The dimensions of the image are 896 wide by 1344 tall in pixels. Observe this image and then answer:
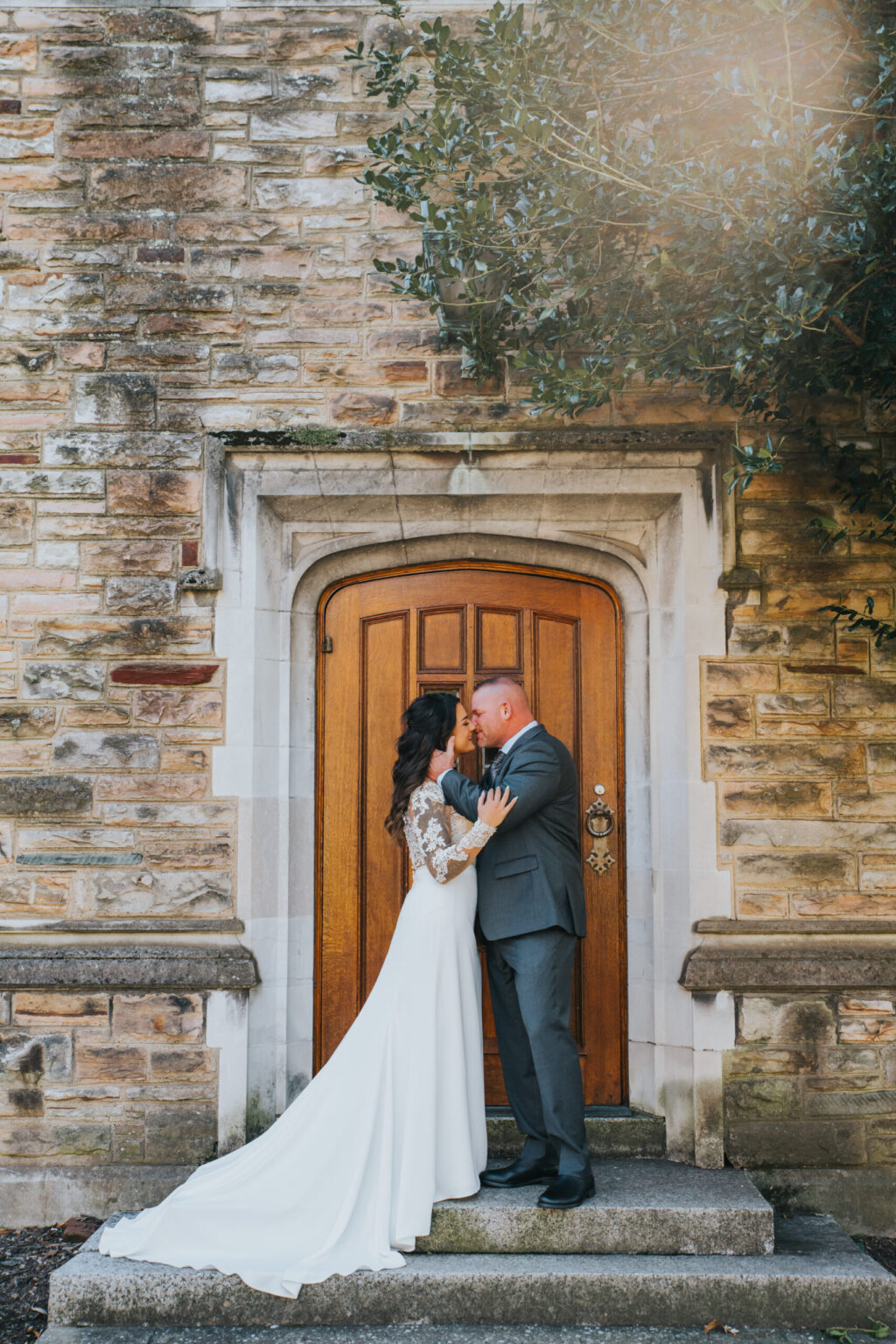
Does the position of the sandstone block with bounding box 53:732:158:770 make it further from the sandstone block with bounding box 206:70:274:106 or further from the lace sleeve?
the sandstone block with bounding box 206:70:274:106

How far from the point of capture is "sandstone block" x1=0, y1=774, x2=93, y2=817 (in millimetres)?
4094

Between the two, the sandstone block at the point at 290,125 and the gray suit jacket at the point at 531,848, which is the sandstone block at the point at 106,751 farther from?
the sandstone block at the point at 290,125

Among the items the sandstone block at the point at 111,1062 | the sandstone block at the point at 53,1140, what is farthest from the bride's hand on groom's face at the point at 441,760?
the sandstone block at the point at 53,1140

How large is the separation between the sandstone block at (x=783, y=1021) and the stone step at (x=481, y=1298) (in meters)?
0.88

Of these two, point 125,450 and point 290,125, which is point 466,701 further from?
point 290,125

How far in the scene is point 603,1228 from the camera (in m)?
3.42

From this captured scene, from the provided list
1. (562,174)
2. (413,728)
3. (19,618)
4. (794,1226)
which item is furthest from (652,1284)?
(562,174)

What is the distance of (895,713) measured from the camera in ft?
13.7

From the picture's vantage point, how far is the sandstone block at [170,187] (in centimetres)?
425

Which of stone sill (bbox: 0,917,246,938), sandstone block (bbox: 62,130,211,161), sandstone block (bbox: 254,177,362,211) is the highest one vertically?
sandstone block (bbox: 62,130,211,161)

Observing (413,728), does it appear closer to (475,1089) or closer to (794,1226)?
(475,1089)

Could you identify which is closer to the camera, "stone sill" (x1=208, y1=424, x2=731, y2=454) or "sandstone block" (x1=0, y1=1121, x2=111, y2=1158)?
"sandstone block" (x1=0, y1=1121, x2=111, y2=1158)

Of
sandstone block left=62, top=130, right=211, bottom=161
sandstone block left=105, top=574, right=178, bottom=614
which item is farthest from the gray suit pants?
sandstone block left=62, top=130, right=211, bottom=161

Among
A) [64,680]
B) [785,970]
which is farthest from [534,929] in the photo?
[64,680]
